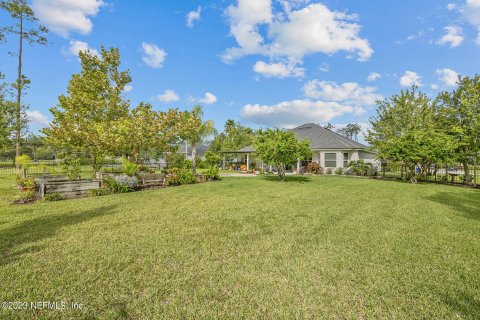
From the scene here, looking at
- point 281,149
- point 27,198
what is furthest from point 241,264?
point 281,149

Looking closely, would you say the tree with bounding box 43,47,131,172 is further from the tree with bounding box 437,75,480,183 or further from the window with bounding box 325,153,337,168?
the tree with bounding box 437,75,480,183

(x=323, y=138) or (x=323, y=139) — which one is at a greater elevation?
(x=323, y=138)

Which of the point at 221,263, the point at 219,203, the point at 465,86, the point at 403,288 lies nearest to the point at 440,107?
the point at 465,86

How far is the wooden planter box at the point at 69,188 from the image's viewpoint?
9.14 meters

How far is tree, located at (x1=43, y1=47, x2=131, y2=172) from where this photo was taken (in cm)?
1461

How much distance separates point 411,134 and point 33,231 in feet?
69.7

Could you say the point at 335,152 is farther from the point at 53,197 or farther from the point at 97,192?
the point at 53,197

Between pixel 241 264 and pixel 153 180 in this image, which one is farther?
pixel 153 180

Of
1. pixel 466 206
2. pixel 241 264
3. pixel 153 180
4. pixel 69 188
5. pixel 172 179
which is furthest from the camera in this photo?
pixel 172 179

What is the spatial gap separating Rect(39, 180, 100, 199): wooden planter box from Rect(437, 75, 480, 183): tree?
21489 millimetres

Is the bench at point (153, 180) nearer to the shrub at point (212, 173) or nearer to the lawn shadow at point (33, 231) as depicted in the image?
the shrub at point (212, 173)

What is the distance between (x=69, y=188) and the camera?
9609mm

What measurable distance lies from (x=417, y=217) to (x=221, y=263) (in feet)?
21.2

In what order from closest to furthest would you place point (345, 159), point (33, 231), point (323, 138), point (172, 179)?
1. point (33, 231)
2. point (172, 179)
3. point (345, 159)
4. point (323, 138)
